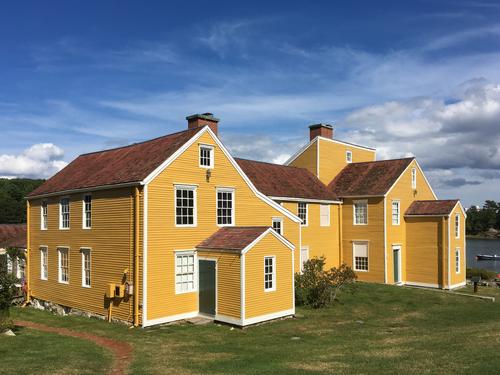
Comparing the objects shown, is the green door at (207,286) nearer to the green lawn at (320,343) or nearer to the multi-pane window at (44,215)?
the green lawn at (320,343)

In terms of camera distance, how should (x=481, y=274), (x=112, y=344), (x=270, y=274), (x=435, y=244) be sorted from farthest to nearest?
(x=481, y=274) < (x=435, y=244) < (x=270, y=274) < (x=112, y=344)

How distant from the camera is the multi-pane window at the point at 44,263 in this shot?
1020 inches

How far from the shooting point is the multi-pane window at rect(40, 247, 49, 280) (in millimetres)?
25906

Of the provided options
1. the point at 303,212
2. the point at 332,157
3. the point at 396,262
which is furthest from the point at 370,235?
the point at 332,157

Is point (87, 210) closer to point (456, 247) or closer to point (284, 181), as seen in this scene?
point (284, 181)

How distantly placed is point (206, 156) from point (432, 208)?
18.7 meters

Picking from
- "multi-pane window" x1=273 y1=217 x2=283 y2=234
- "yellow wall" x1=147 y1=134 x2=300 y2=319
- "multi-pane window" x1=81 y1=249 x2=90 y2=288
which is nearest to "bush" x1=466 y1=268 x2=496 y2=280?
"multi-pane window" x1=273 y1=217 x2=283 y2=234

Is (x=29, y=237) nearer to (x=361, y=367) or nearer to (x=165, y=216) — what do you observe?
(x=165, y=216)

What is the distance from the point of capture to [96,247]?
21.8 meters

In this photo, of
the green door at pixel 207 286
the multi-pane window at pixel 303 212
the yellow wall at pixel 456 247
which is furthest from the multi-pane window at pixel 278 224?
the yellow wall at pixel 456 247

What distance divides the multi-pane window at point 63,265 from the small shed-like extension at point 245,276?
7257 mm

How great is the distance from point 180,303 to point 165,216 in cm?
378

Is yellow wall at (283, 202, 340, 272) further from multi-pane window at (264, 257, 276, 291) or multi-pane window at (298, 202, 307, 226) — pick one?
multi-pane window at (264, 257, 276, 291)

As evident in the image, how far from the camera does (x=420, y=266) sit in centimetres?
3378
